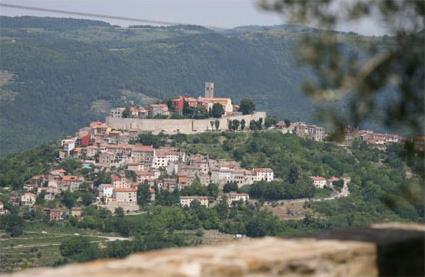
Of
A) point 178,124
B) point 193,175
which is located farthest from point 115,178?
point 178,124

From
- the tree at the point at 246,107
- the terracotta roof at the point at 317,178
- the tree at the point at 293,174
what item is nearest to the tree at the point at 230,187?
the tree at the point at 293,174

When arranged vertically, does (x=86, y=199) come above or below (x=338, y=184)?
below

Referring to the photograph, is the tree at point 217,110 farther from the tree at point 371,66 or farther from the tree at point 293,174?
the tree at point 371,66

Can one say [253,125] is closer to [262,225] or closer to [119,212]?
[119,212]

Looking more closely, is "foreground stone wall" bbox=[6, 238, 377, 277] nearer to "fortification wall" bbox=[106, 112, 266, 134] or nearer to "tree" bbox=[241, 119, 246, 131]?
"tree" bbox=[241, 119, 246, 131]

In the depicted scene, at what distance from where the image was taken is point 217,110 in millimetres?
71438

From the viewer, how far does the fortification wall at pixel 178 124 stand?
229 feet

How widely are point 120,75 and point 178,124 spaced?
61.7 metres

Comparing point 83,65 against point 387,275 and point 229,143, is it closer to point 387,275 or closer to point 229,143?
point 229,143

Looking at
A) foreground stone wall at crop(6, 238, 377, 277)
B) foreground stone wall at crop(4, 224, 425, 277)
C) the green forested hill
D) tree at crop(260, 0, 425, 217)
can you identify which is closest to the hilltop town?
the green forested hill

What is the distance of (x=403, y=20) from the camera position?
5922 millimetres

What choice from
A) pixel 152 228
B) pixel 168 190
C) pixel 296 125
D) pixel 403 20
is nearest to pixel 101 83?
Answer: pixel 296 125

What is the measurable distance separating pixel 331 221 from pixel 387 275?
157ft

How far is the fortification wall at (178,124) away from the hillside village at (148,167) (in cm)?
47
